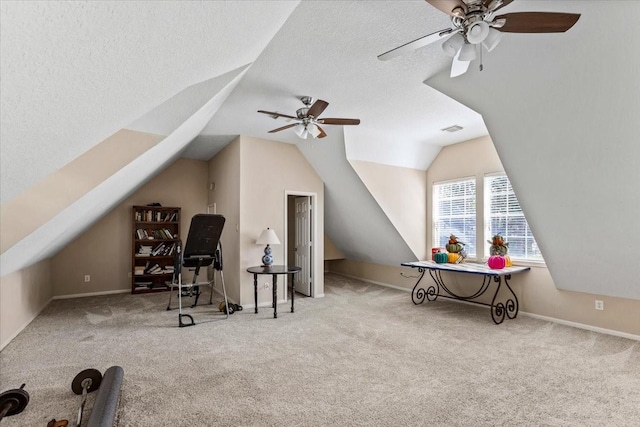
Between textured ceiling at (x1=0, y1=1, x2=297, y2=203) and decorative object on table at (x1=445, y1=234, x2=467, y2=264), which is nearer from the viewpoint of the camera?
textured ceiling at (x1=0, y1=1, x2=297, y2=203)

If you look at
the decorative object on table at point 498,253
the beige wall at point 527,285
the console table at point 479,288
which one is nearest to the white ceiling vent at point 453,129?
the beige wall at point 527,285

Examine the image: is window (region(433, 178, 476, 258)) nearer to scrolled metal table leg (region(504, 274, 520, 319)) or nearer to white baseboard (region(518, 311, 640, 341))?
scrolled metal table leg (region(504, 274, 520, 319))

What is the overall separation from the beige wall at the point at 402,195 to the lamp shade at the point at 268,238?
1737 mm

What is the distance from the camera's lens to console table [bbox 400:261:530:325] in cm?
454

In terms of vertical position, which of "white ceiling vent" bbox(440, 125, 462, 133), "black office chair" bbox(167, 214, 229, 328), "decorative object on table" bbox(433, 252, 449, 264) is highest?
"white ceiling vent" bbox(440, 125, 462, 133)

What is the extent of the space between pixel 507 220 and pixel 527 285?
103 centimetres

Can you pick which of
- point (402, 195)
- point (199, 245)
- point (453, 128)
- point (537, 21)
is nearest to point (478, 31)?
point (537, 21)

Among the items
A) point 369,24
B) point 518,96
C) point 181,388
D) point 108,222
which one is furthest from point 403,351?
point 108,222

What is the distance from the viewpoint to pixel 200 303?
552 cm

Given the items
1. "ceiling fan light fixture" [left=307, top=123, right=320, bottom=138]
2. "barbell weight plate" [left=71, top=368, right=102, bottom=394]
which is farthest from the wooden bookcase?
"ceiling fan light fixture" [left=307, top=123, right=320, bottom=138]

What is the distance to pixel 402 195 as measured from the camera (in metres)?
6.05

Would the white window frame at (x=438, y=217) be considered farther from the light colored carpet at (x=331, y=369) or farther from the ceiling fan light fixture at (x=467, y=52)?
the ceiling fan light fixture at (x=467, y=52)

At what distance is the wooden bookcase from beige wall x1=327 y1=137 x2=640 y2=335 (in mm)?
4755

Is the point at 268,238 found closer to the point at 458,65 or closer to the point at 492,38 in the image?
the point at 458,65
